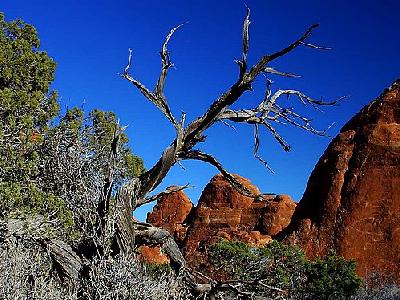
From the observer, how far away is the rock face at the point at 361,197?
46.8 metres

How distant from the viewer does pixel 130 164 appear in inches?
624

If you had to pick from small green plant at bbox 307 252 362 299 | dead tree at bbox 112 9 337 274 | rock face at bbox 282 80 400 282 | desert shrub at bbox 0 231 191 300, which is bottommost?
desert shrub at bbox 0 231 191 300

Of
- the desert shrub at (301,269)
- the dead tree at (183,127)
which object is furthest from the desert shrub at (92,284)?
the desert shrub at (301,269)

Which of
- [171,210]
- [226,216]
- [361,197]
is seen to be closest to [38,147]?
[361,197]

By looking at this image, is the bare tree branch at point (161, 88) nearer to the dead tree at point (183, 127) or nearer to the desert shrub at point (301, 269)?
the dead tree at point (183, 127)

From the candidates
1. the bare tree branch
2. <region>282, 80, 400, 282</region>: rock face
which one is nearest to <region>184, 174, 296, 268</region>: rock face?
<region>282, 80, 400, 282</region>: rock face

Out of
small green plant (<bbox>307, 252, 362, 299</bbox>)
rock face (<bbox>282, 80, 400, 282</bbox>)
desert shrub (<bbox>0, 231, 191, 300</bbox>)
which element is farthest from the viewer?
rock face (<bbox>282, 80, 400, 282</bbox>)

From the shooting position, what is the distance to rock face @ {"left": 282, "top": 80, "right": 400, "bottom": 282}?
46781 millimetres

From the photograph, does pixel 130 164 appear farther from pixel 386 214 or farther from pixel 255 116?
→ pixel 386 214

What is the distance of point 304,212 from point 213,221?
19.7 meters

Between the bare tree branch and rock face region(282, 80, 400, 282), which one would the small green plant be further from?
the bare tree branch

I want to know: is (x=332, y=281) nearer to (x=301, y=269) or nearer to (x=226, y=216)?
(x=301, y=269)

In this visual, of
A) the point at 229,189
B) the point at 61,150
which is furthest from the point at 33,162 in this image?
the point at 229,189

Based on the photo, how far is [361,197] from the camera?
5056 cm
